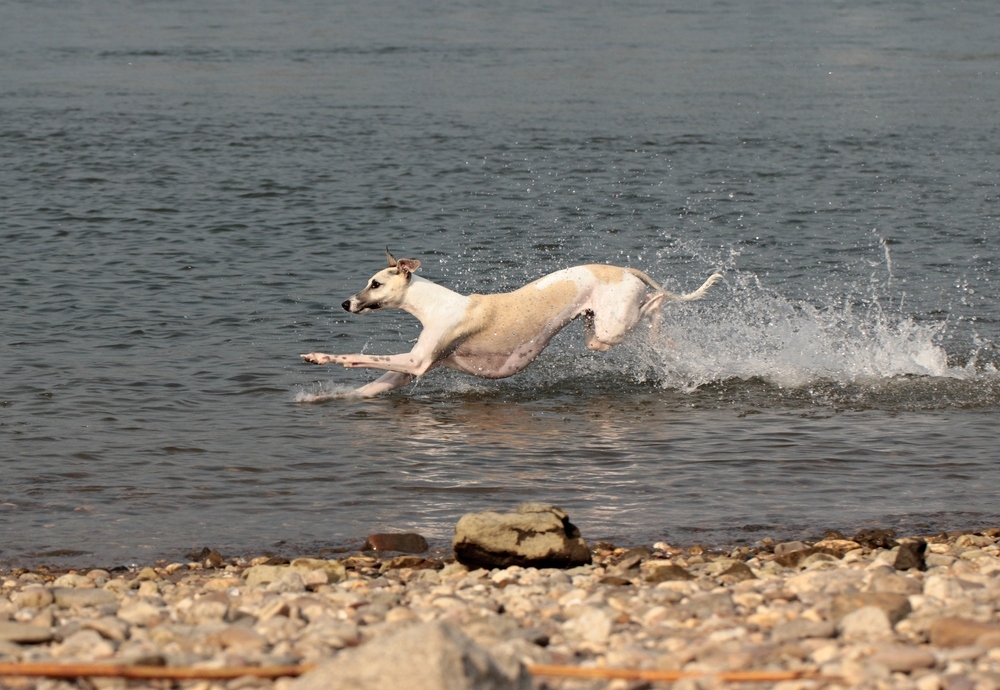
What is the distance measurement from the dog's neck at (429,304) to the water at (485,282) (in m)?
0.70

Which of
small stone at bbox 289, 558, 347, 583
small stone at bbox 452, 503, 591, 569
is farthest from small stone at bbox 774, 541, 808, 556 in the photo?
small stone at bbox 289, 558, 347, 583

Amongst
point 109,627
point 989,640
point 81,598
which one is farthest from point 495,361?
point 989,640

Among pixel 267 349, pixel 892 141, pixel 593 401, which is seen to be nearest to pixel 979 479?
pixel 593 401

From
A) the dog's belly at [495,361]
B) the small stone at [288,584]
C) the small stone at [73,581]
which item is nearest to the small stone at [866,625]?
the small stone at [288,584]

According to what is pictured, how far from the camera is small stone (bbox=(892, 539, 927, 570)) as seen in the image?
6547mm

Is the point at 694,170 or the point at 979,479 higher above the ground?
the point at 694,170

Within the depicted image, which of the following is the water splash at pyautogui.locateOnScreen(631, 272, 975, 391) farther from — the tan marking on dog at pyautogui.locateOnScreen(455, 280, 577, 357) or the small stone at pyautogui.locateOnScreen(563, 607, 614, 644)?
the small stone at pyautogui.locateOnScreen(563, 607, 614, 644)

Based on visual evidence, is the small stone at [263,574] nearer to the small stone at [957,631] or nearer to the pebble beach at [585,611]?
the pebble beach at [585,611]

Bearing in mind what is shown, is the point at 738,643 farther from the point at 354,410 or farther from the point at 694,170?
the point at 694,170

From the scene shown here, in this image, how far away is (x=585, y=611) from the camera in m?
5.54

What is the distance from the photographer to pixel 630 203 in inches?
715

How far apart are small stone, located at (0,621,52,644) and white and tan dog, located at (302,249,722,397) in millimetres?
4684

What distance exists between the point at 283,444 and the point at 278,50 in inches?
937

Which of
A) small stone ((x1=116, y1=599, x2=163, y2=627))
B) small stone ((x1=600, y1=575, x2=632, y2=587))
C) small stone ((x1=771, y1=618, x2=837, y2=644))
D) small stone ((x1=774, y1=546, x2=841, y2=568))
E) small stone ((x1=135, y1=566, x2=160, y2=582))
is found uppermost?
small stone ((x1=771, y1=618, x2=837, y2=644))
